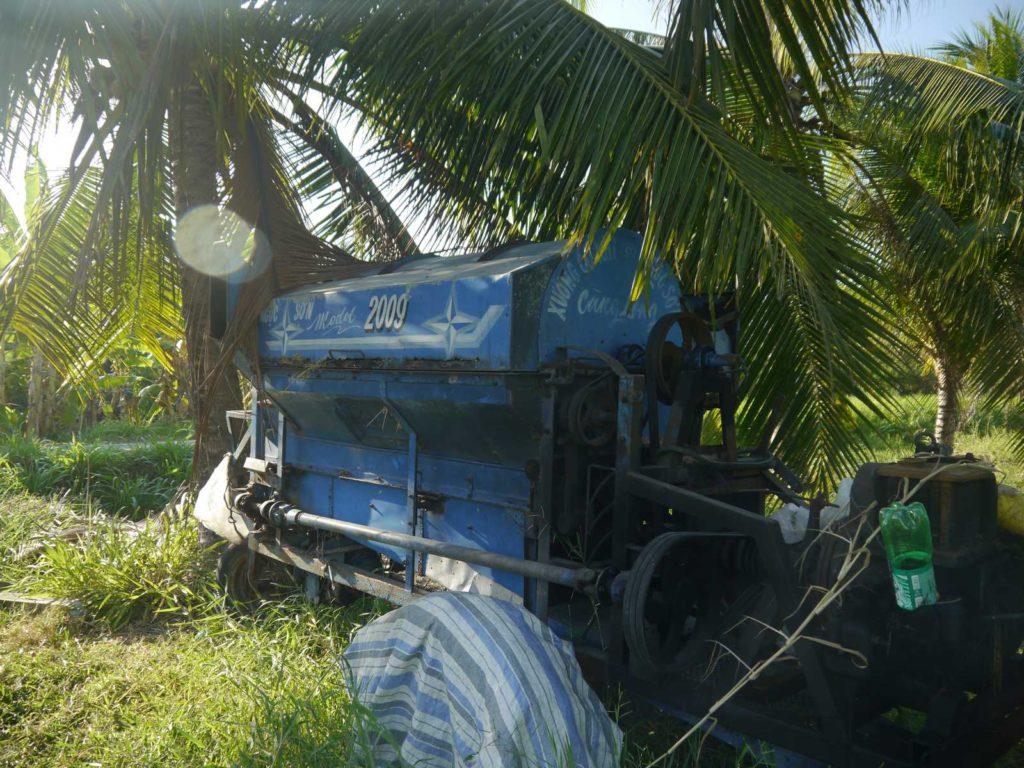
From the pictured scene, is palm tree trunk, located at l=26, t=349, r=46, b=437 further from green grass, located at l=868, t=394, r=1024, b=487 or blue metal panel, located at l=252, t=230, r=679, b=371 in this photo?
green grass, located at l=868, t=394, r=1024, b=487

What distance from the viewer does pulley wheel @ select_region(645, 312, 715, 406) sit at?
4.45 metres

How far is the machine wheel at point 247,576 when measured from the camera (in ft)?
20.4

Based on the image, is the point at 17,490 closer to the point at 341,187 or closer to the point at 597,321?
the point at 341,187

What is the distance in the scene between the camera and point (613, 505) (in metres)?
4.05

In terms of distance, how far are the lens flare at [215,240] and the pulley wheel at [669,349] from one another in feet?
10.6

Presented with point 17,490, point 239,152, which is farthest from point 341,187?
point 17,490

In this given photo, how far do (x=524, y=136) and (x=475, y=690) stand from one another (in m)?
3.26

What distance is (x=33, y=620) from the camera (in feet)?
18.7

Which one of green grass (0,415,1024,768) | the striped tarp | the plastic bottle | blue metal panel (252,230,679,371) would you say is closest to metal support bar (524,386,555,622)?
blue metal panel (252,230,679,371)

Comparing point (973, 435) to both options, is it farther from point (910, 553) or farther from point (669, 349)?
point (910, 553)

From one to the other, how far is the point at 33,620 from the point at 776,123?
18.1ft

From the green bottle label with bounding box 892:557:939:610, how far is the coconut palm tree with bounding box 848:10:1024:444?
4.48 m

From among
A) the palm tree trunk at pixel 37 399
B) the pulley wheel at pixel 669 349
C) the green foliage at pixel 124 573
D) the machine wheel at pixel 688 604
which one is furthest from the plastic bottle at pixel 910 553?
the palm tree trunk at pixel 37 399

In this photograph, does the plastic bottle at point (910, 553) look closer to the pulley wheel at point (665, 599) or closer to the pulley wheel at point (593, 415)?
the pulley wheel at point (665, 599)
